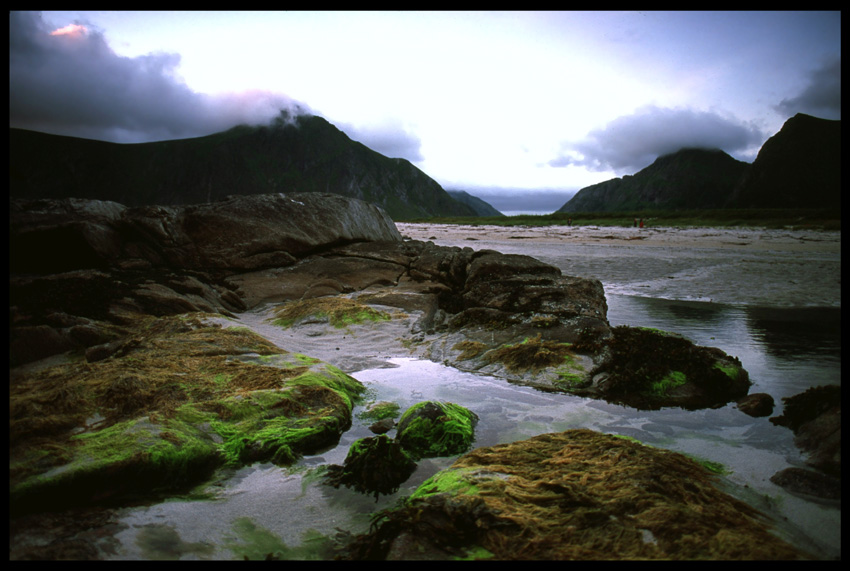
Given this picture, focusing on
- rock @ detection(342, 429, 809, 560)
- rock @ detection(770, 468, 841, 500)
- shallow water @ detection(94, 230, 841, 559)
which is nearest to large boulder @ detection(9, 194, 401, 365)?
shallow water @ detection(94, 230, 841, 559)

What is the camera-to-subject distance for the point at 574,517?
7.72ft

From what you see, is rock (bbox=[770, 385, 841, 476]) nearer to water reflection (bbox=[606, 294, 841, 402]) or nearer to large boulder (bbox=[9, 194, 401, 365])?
water reflection (bbox=[606, 294, 841, 402])

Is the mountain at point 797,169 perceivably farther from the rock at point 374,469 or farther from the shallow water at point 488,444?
the rock at point 374,469

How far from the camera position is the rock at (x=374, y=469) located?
2.90 m

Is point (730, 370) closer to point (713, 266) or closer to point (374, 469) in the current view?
point (374, 469)

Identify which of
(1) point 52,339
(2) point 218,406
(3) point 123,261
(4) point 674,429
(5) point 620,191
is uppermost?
(5) point 620,191

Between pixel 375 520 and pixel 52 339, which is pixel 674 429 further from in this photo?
pixel 52 339

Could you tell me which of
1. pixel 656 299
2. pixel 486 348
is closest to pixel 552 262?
pixel 656 299

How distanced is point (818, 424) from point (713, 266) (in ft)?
46.4

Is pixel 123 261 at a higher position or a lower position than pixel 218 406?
higher

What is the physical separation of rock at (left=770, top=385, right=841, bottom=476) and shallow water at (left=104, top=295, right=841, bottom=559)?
0.12 m

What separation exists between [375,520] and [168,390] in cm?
254

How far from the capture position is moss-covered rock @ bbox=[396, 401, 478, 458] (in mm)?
3455

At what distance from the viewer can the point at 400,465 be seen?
3059 millimetres
